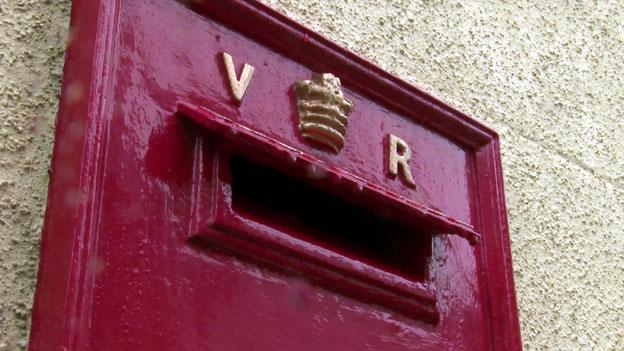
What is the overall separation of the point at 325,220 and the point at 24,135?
365mm

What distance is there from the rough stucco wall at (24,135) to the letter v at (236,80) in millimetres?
165

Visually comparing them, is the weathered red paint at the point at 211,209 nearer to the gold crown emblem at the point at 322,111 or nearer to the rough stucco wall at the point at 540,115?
the gold crown emblem at the point at 322,111

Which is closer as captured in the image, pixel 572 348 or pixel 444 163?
pixel 444 163

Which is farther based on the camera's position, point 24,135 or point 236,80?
point 236,80

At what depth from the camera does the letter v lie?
933 millimetres

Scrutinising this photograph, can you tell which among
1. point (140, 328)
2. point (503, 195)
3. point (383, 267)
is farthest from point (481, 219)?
point (140, 328)

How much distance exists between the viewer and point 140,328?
0.76 meters

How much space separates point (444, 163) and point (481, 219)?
9cm

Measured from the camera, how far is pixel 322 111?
996 millimetres

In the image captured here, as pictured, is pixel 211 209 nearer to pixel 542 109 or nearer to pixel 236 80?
pixel 236 80

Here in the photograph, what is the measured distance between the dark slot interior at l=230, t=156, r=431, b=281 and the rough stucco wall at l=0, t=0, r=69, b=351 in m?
0.19

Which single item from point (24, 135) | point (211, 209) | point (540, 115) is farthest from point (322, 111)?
point (540, 115)

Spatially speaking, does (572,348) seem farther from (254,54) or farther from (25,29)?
(25,29)

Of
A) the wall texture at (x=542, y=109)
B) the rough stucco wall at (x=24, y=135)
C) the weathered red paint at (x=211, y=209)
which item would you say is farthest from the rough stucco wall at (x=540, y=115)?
the rough stucco wall at (x=24, y=135)
